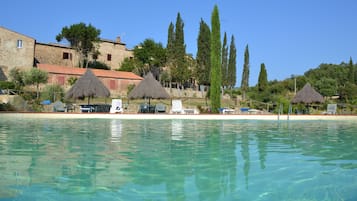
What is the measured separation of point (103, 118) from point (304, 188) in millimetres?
13346

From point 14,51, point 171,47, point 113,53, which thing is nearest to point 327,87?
point 171,47

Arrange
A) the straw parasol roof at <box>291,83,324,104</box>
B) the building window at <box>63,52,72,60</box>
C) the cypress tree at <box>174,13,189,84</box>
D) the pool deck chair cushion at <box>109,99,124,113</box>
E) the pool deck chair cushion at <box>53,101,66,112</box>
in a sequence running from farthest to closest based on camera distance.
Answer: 1. the building window at <box>63,52,72,60</box>
2. the cypress tree at <box>174,13,189,84</box>
3. the straw parasol roof at <box>291,83,324,104</box>
4. the pool deck chair cushion at <box>53,101,66,112</box>
5. the pool deck chair cushion at <box>109,99,124,113</box>

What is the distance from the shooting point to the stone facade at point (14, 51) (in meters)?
30.9

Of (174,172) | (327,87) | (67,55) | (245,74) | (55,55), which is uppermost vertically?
(67,55)

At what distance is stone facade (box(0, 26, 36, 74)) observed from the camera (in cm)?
3091

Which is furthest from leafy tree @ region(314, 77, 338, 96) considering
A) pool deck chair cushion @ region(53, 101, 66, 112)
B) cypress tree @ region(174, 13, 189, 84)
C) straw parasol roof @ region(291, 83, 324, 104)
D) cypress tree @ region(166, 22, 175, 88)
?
pool deck chair cushion @ region(53, 101, 66, 112)

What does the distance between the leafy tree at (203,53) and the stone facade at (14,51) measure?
56.1 feet

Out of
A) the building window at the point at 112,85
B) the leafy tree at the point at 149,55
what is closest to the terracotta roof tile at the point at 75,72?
the building window at the point at 112,85

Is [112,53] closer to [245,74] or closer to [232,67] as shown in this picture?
[232,67]

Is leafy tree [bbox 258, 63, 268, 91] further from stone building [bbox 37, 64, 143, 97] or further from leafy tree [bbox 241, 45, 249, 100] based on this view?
stone building [bbox 37, 64, 143, 97]

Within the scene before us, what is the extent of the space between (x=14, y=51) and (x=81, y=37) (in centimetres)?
735

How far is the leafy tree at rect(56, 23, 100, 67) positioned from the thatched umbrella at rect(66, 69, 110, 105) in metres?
18.5

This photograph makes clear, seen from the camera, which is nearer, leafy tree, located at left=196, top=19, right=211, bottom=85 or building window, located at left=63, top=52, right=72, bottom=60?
leafy tree, located at left=196, top=19, right=211, bottom=85

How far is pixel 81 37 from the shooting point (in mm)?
36125
